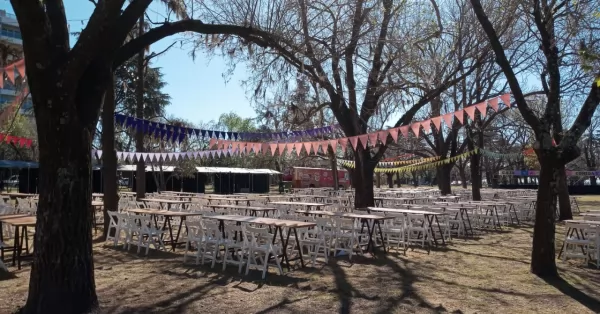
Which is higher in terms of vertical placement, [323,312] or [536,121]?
[536,121]

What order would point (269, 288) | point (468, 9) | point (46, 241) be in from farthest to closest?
point (468, 9)
point (269, 288)
point (46, 241)

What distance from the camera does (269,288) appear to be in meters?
6.30

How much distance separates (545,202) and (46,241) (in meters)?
6.03

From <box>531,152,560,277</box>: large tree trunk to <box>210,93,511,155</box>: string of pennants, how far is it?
1146 millimetres

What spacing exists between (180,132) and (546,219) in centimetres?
894

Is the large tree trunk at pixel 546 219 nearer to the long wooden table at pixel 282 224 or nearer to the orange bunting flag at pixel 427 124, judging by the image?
the orange bunting flag at pixel 427 124

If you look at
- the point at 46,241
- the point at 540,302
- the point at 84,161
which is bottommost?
the point at 540,302

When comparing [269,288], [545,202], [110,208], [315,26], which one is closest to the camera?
[269,288]

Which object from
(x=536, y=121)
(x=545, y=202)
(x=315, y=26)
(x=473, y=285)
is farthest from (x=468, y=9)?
(x=473, y=285)

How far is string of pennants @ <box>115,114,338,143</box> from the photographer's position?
12445 millimetres

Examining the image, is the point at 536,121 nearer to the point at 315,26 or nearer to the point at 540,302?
the point at 540,302

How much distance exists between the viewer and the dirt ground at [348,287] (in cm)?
548

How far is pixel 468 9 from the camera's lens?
12.1 metres

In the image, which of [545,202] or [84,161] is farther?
[545,202]
